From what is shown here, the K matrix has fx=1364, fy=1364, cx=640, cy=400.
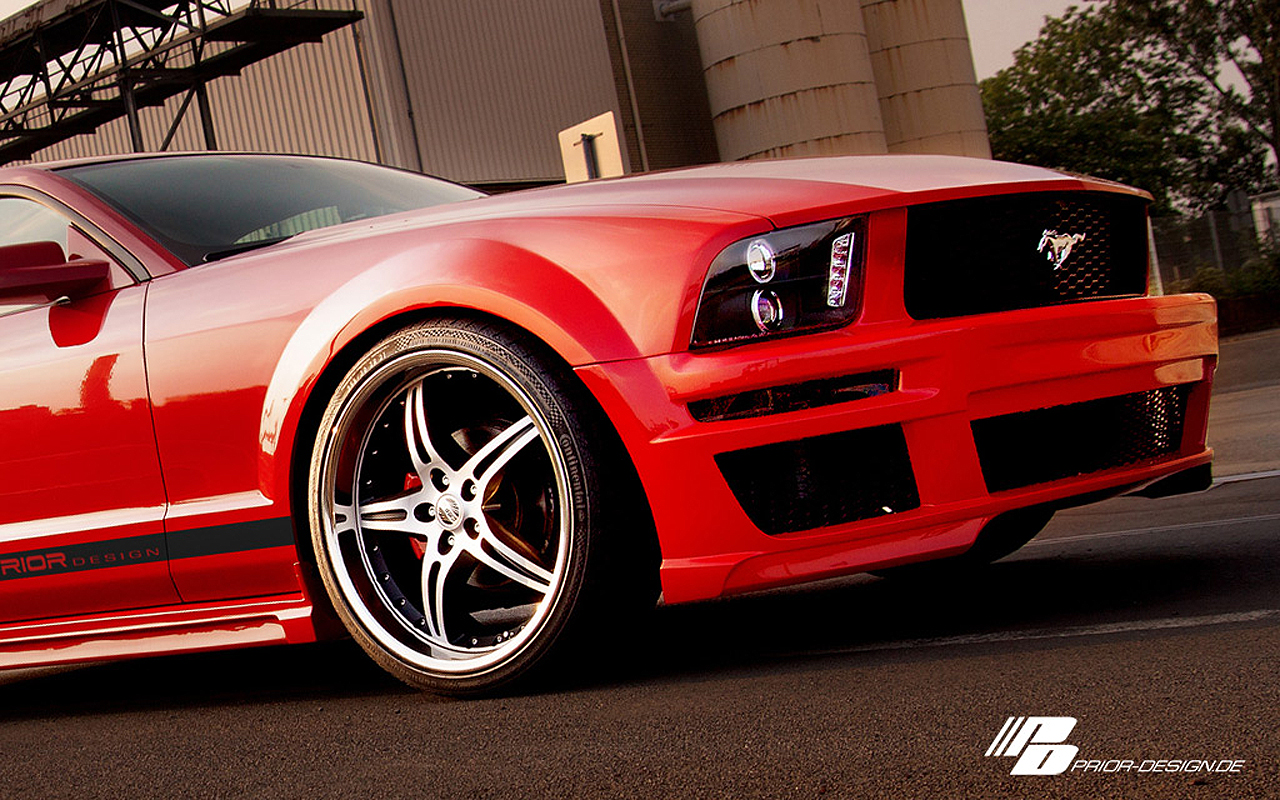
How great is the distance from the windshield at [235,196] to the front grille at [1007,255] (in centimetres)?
170

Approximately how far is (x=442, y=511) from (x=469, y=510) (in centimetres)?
8

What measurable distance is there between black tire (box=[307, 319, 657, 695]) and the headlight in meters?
0.34

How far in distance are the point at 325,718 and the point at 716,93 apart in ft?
79.2

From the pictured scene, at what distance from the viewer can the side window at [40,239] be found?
3328 millimetres

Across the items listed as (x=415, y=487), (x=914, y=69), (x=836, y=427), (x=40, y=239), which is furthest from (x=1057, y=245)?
(x=914, y=69)

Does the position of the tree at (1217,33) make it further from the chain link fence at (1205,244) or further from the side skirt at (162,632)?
the side skirt at (162,632)

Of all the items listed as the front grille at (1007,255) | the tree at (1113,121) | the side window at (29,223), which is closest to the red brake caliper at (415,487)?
the front grille at (1007,255)

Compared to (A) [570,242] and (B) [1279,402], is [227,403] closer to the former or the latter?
(A) [570,242]

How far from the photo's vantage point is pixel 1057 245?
292cm

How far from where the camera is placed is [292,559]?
3057 millimetres

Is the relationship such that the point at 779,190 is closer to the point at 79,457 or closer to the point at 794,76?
the point at 79,457

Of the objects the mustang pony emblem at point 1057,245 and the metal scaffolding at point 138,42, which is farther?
the metal scaffolding at point 138,42

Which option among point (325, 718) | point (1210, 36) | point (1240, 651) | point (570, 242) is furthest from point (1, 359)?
point (1210, 36)

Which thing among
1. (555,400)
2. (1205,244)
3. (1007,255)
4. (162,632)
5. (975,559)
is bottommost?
(975,559)
